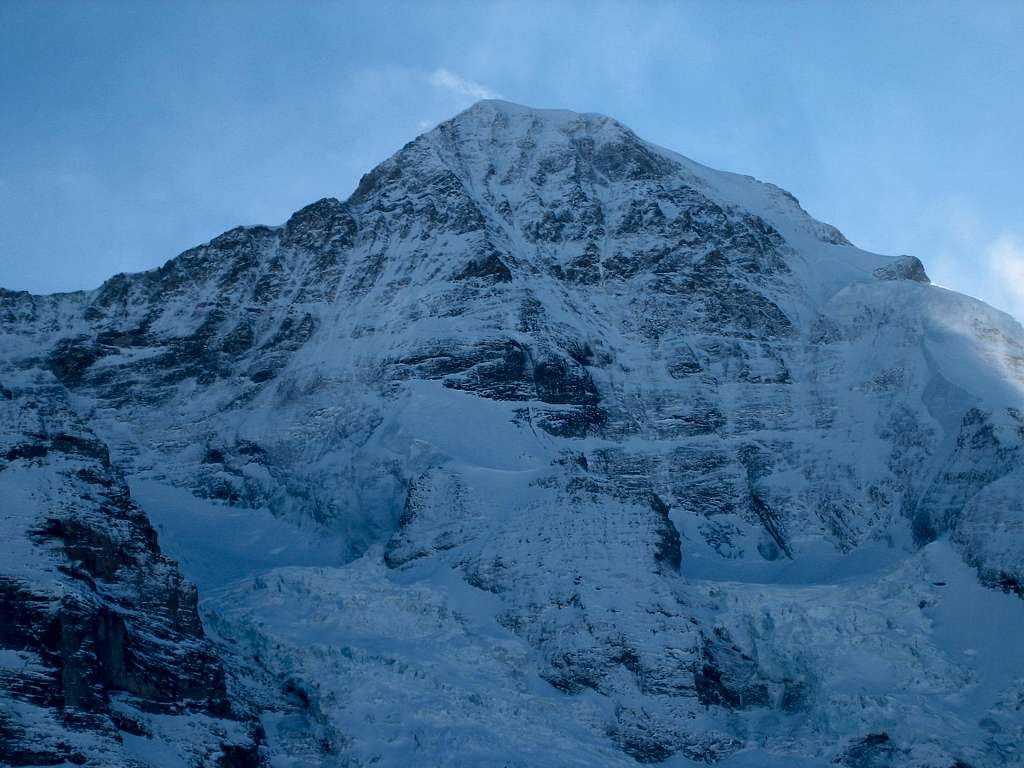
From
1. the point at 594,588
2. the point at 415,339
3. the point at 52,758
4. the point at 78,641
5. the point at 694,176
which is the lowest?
the point at 52,758

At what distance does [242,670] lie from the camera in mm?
89000

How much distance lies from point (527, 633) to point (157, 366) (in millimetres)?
53116

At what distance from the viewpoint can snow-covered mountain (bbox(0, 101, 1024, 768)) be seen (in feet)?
272

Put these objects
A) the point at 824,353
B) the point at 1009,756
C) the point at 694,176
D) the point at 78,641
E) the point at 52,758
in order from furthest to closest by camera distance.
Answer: the point at 694,176 < the point at 824,353 < the point at 1009,756 < the point at 78,641 < the point at 52,758

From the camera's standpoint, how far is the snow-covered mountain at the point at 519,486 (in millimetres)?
82938

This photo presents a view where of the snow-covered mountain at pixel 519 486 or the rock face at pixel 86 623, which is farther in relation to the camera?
the snow-covered mountain at pixel 519 486

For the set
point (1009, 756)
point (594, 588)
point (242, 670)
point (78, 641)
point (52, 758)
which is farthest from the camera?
point (594, 588)

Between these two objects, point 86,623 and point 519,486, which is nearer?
point 86,623

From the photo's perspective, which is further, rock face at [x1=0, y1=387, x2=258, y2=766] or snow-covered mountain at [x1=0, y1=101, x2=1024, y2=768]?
snow-covered mountain at [x1=0, y1=101, x2=1024, y2=768]

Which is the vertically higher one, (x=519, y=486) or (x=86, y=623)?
(x=519, y=486)

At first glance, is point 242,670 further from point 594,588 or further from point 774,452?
point 774,452

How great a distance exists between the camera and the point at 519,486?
103875 mm

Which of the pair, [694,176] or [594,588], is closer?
[594,588]

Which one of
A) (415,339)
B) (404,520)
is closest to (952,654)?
(404,520)
